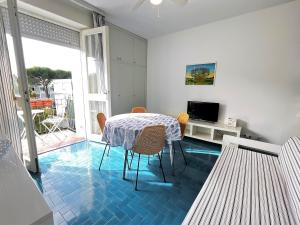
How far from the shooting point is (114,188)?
77.3 inches

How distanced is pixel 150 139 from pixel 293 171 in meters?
1.36

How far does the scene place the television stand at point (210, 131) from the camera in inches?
122

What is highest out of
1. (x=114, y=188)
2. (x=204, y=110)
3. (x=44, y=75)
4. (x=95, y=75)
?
(x=44, y=75)

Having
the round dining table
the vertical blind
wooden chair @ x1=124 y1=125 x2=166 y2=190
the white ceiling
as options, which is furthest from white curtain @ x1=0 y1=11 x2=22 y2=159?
wooden chair @ x1=124 y1=125 x2=166 y2=190

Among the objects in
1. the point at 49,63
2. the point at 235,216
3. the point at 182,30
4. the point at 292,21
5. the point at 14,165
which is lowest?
the point at 235,216

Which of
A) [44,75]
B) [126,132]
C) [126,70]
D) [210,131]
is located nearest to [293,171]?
[126,132]

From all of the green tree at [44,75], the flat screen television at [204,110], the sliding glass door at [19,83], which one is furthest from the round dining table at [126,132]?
the green tree at [44,75]

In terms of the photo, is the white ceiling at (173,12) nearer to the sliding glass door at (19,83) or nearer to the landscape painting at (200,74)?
the landscape painting at (200,74)

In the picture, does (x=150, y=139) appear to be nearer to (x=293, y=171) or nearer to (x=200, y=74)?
(x=293, y=171)

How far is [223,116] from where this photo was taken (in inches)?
136

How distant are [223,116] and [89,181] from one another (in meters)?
3.02

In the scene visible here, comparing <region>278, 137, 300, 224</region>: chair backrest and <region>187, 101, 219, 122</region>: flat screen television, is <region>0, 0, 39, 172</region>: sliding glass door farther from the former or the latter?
<region>187, 101, 219, 122</region>: flat screen television

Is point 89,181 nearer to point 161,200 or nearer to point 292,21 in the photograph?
point 161,200

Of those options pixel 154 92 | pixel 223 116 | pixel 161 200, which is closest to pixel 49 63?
pixel 154 92
